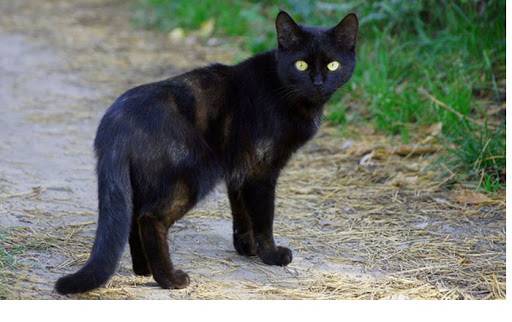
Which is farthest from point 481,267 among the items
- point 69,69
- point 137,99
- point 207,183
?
point 69,69

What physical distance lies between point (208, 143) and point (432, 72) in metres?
2.97

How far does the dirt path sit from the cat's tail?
18 cm

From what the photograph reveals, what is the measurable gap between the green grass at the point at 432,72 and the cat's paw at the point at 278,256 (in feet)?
4.83

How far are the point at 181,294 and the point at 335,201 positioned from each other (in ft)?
5.31

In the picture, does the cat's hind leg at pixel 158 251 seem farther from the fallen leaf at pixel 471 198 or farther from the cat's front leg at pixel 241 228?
the fallen leaf at pixel 471 198

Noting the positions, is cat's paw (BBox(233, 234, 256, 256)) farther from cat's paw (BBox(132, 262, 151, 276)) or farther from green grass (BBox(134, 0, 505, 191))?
green grass (BBox(134, 0, 505, 191))

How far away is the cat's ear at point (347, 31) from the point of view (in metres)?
4.01

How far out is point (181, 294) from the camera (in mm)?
3410

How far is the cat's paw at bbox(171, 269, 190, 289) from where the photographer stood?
11.3ft

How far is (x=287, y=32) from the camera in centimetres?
398

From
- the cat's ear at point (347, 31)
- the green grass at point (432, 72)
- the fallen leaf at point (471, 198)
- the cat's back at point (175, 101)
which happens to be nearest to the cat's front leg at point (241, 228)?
the cat's back at point (175, 101)

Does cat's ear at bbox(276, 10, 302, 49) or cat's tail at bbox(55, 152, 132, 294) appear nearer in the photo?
cat's tail at bbox(55, 152, 132, 294)

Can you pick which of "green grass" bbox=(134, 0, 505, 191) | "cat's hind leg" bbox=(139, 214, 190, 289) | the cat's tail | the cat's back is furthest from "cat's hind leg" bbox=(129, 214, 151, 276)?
"green grass" bbox=(134, 0, 505, 191)

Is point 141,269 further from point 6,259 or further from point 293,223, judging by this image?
point 293,223
